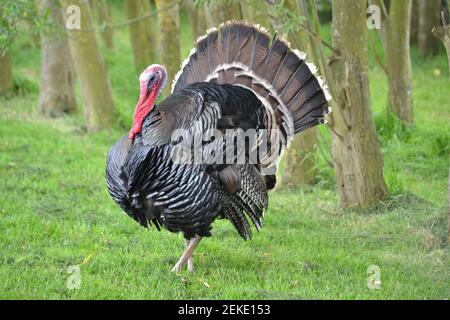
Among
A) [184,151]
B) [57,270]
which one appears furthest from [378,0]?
[57,270]

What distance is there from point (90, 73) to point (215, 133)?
5.35 metres

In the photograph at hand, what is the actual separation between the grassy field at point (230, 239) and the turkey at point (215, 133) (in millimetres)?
430

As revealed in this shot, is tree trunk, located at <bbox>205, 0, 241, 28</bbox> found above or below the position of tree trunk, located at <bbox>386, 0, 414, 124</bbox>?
above

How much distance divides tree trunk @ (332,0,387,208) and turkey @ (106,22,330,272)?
3.03 feet

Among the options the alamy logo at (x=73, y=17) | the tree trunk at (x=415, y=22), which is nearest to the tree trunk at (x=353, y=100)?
the alamy logo at (x=73, y=17)

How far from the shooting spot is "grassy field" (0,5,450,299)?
5387 mm

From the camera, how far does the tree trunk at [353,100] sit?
718 cm

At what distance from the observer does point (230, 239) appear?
6727 mm

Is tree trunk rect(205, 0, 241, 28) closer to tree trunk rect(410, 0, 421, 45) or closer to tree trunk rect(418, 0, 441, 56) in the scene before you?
tree trunk rect(418, 0, 441, 56)

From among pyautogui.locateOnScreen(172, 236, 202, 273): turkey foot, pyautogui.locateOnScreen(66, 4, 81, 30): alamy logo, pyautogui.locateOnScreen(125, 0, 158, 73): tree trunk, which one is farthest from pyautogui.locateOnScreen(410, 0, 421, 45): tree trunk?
pyautogui.locateOnScreen(172, 236, 202, 273): turkey foot

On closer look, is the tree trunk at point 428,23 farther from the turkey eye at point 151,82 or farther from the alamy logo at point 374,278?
the turkey eye at point 151,82

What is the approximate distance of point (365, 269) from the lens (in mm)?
5949

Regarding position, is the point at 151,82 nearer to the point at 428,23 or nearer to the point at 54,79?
the point at 54,79

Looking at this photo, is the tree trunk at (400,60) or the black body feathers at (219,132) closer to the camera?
the black body feathers at (219,132)
